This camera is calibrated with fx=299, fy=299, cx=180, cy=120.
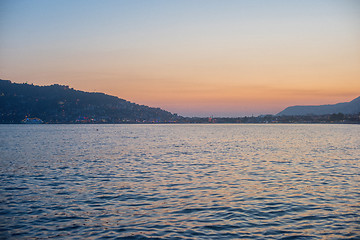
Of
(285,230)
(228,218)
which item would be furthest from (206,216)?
(285,230)

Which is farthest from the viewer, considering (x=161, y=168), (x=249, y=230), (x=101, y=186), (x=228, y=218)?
(x=161, y=168)

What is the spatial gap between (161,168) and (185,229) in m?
20.9

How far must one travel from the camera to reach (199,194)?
886 inches

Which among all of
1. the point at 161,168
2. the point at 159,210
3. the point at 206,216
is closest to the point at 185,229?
the point at 206,216

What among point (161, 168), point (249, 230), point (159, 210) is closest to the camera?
point (249, 230)

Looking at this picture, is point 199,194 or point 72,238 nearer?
point 72,238

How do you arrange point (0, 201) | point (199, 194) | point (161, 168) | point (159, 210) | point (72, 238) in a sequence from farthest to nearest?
point (161, 168) < point (199, 194) < point (0, 201) < point (159, 210) < point (72, 238)

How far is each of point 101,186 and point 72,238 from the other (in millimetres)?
11798

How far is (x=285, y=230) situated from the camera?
15.0 m

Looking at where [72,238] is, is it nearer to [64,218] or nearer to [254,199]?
[64,218]

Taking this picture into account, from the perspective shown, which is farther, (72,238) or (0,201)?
(0,201)

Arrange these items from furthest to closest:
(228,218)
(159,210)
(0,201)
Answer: (0,201) → (159,210) → (228,218)

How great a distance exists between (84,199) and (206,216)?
9.23 m

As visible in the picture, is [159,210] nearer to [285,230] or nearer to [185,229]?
[185,229]
